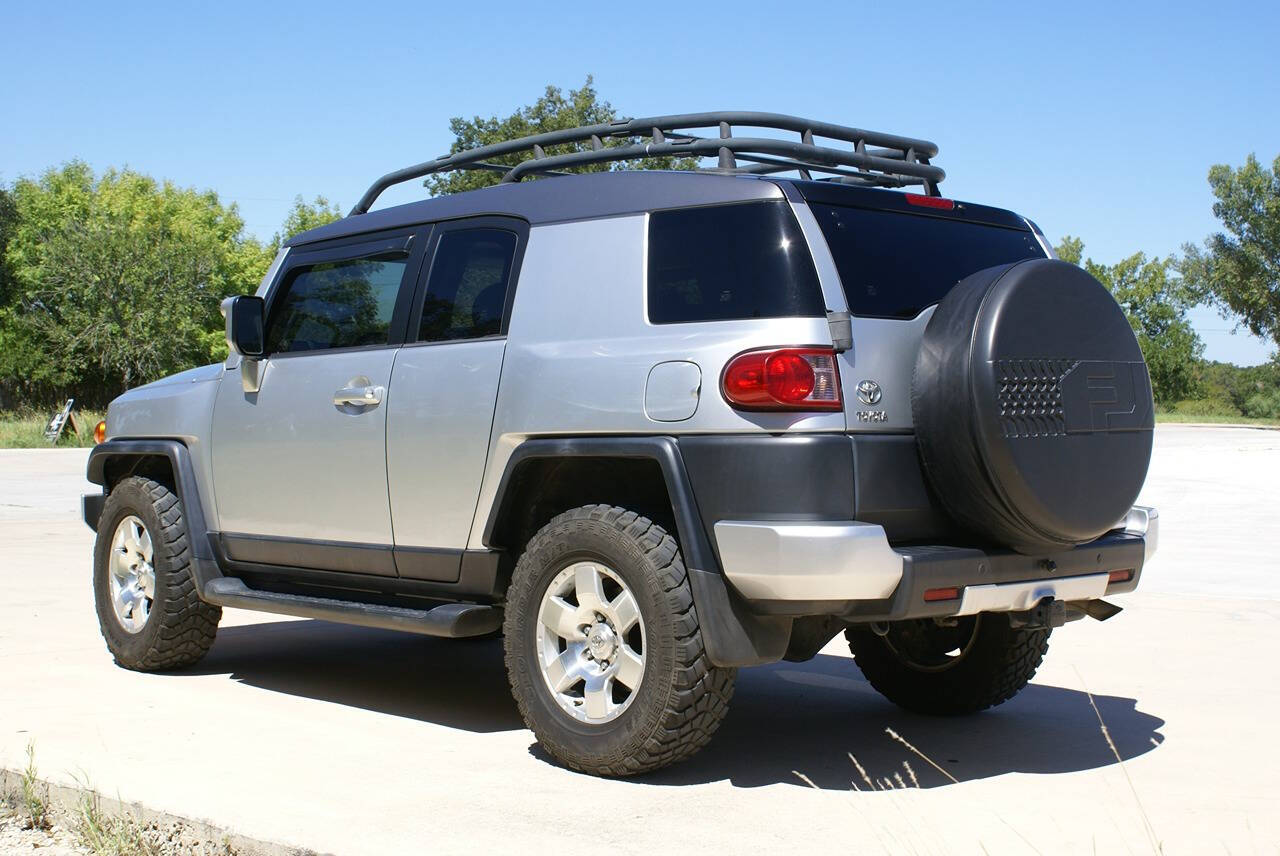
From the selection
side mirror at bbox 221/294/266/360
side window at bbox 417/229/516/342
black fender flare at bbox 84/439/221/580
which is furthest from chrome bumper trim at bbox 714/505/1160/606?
black fender flare at bbox 84/439/221/580

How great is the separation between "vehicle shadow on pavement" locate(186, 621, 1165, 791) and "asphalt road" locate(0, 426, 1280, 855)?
2 centimetres

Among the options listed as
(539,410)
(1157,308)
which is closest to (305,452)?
(539,410)

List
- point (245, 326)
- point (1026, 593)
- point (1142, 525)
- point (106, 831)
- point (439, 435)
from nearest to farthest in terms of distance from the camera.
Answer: point (106, 831) < point (1026, 593) < point (1142, 525) < point (439, 435) < point (245, 326)

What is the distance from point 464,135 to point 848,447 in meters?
47.6

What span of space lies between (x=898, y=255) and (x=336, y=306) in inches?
107

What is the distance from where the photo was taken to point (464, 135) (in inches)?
1978

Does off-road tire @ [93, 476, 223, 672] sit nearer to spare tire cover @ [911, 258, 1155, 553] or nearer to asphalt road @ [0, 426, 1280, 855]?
asphalt road @ [0, 426, 1280, 855]

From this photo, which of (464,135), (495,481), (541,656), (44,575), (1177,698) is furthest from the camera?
(464,135)

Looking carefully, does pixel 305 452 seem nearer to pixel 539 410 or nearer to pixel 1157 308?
pixel 539 410

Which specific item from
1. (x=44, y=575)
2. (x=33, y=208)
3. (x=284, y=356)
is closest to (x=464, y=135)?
(x=33, y=208)

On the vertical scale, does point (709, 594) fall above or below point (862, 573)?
below

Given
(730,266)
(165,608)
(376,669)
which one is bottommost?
(376,669)

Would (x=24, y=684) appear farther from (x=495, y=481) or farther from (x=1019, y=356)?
(x=1019, y=356)

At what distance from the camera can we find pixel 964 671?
5.93 m
